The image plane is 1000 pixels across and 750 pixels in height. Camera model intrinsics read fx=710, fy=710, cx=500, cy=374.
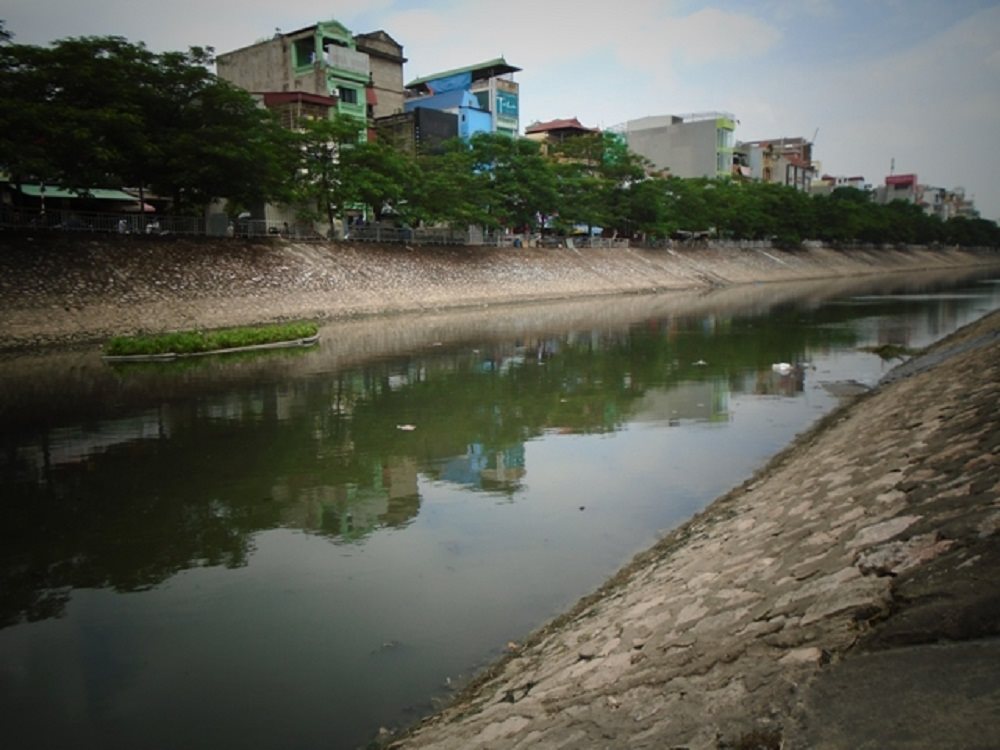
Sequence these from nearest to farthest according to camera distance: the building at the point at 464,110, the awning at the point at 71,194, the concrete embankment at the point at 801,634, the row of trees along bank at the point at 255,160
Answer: the concrete embankment at the point at 801,634
the row of trees along bank at the point at 255,160
the awning at the point at 71,194
the building at the point at 464,110

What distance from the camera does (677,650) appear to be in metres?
4.83

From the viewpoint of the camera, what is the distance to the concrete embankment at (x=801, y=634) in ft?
10.6

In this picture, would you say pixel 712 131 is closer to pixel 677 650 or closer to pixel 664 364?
pixel 664 364

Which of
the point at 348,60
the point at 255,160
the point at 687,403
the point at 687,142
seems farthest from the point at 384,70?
the point at 687,403

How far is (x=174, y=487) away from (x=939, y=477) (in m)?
10.3

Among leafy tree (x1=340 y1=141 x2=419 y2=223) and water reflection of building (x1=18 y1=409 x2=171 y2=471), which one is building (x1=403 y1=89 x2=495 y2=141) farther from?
water reflection of building (x1=18 y1=409 x2=171 y2=471)

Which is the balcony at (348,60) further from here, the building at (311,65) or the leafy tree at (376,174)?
the leafy tree at (376,174)

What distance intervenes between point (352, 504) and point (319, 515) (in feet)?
1.96

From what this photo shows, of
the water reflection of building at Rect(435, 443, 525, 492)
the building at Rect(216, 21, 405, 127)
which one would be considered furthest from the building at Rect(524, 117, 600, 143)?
the water reflection of building at Rect(435, 443, 525, 492)

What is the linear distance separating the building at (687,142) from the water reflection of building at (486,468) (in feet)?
287

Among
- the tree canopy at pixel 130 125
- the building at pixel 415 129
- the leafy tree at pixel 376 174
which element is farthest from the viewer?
the building at pixel 415 129

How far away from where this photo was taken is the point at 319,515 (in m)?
10.1

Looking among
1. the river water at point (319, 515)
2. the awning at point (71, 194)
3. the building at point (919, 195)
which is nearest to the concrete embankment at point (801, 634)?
the river water at point (319, 515)

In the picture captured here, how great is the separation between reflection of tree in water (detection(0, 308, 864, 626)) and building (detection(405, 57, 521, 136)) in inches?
2063
